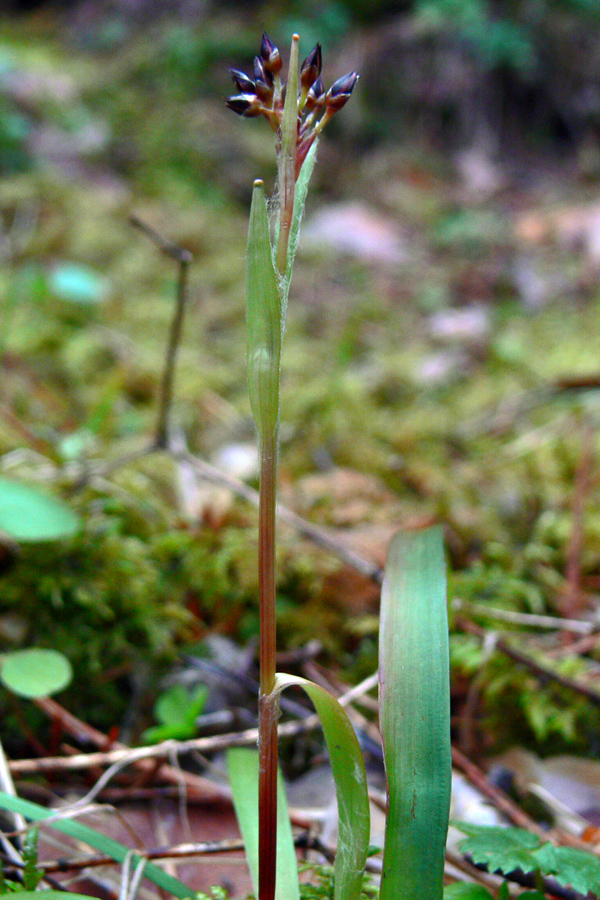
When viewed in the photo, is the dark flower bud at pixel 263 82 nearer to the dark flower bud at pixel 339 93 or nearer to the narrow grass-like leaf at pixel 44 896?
the dark flower bud at pixel 339 93

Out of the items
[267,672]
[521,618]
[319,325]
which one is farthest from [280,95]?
[319,325]

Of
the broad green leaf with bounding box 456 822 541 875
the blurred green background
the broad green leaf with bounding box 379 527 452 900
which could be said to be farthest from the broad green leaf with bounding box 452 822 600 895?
the blurred green background

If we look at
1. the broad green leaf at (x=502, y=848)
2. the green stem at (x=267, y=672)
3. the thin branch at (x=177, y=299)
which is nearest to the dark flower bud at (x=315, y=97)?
the green stem at (x=267, y=672)

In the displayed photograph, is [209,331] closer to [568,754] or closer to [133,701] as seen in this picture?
[133,701]

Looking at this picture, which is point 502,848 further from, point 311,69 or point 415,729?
point 311,69

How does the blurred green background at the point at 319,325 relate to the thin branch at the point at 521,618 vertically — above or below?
above

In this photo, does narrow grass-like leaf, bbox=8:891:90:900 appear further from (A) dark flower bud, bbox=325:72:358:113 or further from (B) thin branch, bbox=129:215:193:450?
(B) thin branch, bbox=129:215:193:450

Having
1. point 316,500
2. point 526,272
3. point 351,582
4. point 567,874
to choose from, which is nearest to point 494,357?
point 526,272
